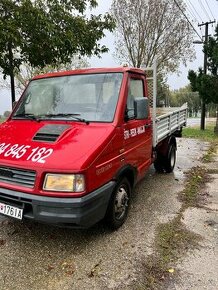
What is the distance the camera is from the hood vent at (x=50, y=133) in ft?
11.6

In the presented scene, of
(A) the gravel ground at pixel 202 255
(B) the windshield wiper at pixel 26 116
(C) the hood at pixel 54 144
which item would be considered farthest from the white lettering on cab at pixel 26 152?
(A) the gravel ground at pixel 202 255

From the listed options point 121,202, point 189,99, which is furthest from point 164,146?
point 189,99

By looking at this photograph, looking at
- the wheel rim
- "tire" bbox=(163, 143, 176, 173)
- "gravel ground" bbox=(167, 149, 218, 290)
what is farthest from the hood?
"tire" bbox=(163, 143, 176, 173)

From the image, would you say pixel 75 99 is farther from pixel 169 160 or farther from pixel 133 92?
pixel 169 160

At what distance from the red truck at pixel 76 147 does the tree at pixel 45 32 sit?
9.03 ft

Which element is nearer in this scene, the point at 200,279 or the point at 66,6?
the point at 200,279

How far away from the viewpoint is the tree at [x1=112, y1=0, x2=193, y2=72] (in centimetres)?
2100

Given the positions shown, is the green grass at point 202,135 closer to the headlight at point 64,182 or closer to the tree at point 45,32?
the tree at point 45,32

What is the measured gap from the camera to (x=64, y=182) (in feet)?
10.2

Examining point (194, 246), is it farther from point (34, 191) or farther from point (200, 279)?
point (34, 191)

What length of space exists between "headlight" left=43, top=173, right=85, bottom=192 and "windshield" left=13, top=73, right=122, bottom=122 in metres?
1.00

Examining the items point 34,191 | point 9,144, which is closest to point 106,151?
point 34,191

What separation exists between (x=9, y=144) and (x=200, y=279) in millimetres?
2524

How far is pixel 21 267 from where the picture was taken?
3.24 m
